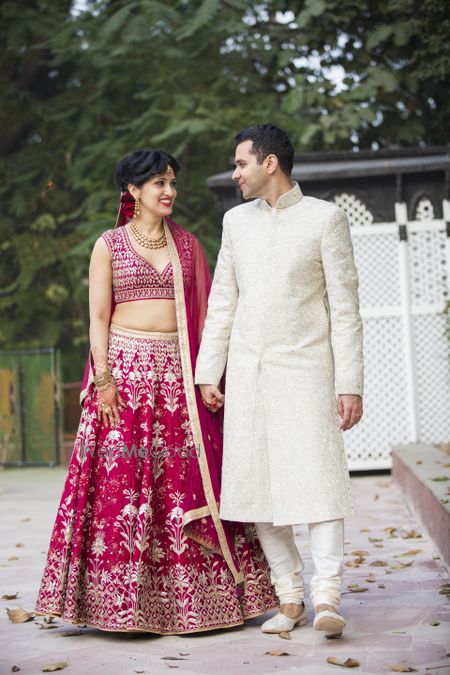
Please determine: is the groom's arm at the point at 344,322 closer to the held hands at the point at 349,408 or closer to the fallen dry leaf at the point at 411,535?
the held hands at the point at 349,408

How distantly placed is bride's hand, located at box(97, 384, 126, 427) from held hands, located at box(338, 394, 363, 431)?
0.90 metres

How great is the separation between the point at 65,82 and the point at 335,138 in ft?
18.5

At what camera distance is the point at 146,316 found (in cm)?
463

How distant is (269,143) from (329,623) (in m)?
1.82

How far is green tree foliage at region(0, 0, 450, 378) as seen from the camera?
45.6 ft

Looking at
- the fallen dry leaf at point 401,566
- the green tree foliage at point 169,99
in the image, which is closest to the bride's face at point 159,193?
the fallen dry leaf at point 401,566

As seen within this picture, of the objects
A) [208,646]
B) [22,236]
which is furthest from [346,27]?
[208,646]

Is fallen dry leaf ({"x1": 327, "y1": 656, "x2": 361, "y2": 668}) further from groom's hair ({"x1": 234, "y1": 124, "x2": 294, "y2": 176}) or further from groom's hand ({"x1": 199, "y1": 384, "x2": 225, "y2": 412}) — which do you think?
groom's hair ({"x1": 234, "y1": 124, "x2": 294, "y2": 176})

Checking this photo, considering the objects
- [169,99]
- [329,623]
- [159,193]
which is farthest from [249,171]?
[169,99]

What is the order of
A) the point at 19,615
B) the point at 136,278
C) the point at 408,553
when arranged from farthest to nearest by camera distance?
1. the point at 408,553
2. the point at 19,615
3. the point at 136,278

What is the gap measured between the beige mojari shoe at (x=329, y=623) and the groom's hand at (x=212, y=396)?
93cm

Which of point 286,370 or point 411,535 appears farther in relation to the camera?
point 411,535

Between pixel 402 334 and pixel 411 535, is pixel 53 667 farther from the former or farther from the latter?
pixel 402 334

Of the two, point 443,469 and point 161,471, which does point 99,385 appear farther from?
point 443,469
